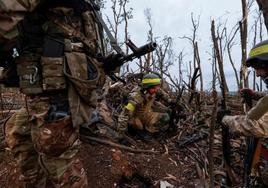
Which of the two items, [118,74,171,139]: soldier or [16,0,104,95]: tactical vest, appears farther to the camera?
[118,74,171,139]: soldier

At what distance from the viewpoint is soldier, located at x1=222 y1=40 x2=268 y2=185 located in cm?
277

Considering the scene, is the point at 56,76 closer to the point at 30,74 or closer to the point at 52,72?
the point at 52,72

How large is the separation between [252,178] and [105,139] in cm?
244

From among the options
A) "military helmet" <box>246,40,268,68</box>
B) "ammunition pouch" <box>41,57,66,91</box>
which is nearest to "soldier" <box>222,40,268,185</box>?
"military helmet" <box>246,40,268,68</box>

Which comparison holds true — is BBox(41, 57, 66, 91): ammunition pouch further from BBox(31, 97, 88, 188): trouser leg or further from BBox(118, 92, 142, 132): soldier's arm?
BBox(118, 92, 142, 132): soldier's arm

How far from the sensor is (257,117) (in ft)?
9.17

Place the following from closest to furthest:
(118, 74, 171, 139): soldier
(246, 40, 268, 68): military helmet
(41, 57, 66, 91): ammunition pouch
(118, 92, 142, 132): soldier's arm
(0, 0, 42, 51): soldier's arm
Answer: (0, 0, 42, 51): soldier's arm, (41, 57, 66, 91): ammunition pouch, (246, 40, 268, 68): military helmet, (118, 92, 142, 132): soldier's arm, (118, 74, 171, 139): soldier

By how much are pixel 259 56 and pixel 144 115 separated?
11.0ft

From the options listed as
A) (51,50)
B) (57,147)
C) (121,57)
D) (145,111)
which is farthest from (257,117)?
(145,111)

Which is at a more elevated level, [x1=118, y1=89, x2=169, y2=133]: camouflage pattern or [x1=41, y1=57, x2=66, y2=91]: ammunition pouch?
[x1=41, y1=57, x2=66, y2=91]: ammunition pouch

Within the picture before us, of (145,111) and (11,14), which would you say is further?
(145,111)

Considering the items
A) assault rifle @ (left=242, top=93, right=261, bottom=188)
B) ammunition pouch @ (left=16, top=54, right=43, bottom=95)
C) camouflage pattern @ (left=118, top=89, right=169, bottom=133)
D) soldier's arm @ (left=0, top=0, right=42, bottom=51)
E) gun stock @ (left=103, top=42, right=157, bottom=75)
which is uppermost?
soldier's arm @ (left=0, top=0, right=42, bottom=51)

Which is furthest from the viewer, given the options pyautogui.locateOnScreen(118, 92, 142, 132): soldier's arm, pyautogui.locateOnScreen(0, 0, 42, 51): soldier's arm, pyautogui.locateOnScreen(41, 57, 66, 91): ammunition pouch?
pyautogui.locateOnScreen(118, 92, 142, 132): soldier's arm

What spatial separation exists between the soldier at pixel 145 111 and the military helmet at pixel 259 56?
2858mm
